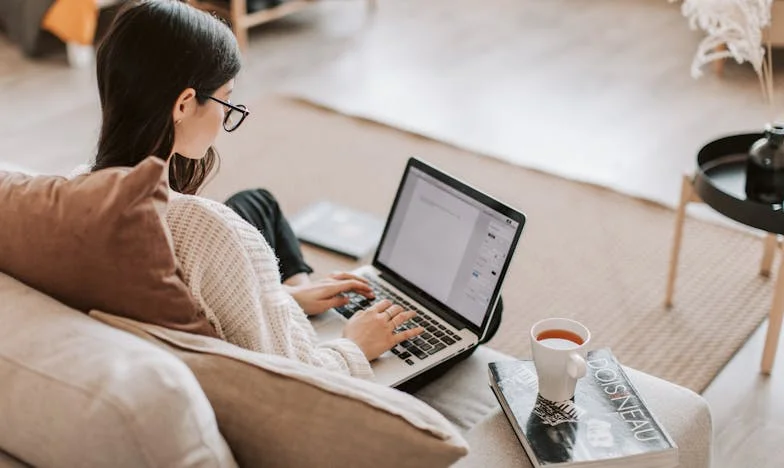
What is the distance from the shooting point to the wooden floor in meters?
3.52

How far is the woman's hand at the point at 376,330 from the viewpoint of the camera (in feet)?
5.53

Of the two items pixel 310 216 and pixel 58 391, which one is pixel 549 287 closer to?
pixel 310 216

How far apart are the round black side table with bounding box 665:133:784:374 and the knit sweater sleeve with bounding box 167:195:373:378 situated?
116 cm

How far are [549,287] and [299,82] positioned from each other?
1714 millimetres

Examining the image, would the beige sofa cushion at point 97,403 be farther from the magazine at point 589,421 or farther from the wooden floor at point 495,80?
the wooden floor at point 495,80

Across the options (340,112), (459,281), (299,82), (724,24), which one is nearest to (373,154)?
(340,112)

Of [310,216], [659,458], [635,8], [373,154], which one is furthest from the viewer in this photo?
[635,8]

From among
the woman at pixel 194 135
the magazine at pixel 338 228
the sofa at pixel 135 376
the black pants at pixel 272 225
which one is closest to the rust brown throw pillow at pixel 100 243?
the sofa at pixel 135 376

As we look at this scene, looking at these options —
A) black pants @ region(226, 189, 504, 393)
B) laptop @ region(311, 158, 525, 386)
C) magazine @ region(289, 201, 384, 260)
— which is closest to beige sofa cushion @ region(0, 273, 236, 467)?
laptop @ region(311, 158, 525, 386)

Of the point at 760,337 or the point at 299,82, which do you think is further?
the point at 299,82

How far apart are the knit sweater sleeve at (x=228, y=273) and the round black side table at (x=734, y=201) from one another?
1162 millimetres

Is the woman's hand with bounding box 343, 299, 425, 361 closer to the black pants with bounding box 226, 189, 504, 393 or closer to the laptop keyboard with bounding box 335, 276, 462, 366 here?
the laptop keyboard with bounding box 335, 276, 462, 366

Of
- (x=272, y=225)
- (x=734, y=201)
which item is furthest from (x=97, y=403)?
(x=734, y=201)

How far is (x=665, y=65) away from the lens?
417 cm
